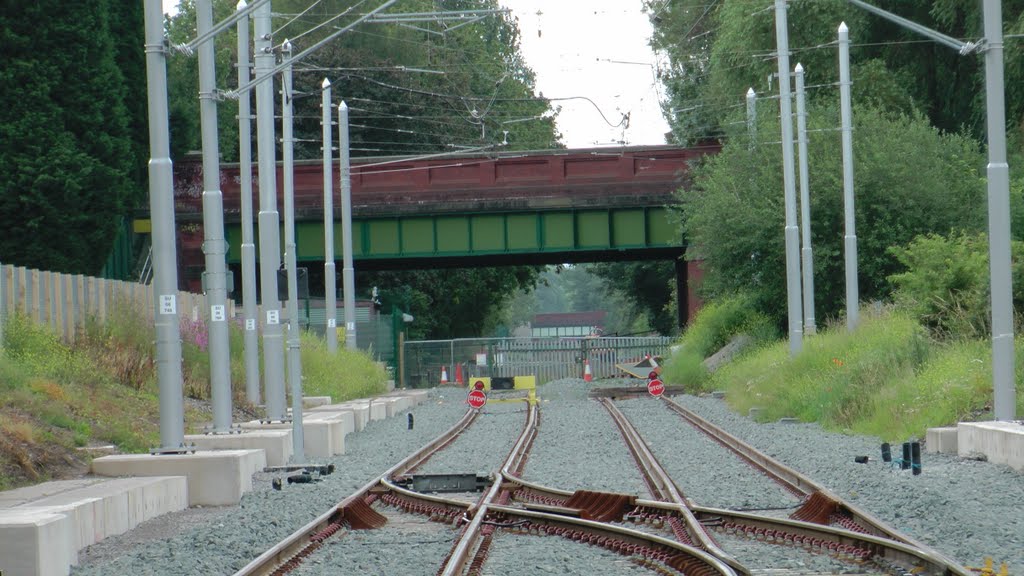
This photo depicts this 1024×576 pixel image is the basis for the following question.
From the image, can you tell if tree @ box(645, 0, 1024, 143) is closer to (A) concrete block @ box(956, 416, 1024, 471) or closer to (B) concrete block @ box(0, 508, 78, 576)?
(A) concrete block @ box(956, 416, 1024, 471)

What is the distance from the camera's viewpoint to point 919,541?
446 inches

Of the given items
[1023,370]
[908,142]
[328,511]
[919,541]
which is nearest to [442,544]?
[328,511]

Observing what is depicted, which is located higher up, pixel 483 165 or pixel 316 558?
pixel 483 165

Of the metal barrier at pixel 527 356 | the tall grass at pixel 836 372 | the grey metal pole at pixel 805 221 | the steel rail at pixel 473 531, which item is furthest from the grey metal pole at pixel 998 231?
the metal barrier at pixel 527 356

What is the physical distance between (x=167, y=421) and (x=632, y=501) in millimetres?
5674

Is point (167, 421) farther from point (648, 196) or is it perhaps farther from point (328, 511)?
point (648, 196)

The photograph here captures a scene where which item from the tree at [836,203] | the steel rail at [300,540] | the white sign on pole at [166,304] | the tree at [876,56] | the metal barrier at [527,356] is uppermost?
the tree at [876,56]

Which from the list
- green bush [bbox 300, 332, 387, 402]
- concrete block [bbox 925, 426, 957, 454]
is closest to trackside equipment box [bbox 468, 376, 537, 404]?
green bush [bbox 300, 332, 387, 402]

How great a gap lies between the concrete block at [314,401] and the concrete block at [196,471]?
1637 centimetres

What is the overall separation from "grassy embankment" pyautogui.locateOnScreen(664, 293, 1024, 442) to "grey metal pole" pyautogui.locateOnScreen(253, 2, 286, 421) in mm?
9740

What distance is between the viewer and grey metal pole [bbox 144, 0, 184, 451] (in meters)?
16.7

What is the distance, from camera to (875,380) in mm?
26516

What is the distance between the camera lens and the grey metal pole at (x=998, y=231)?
1878 cm

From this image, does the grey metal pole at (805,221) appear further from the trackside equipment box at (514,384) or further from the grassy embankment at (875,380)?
the trackside equipment box at (514,384)
